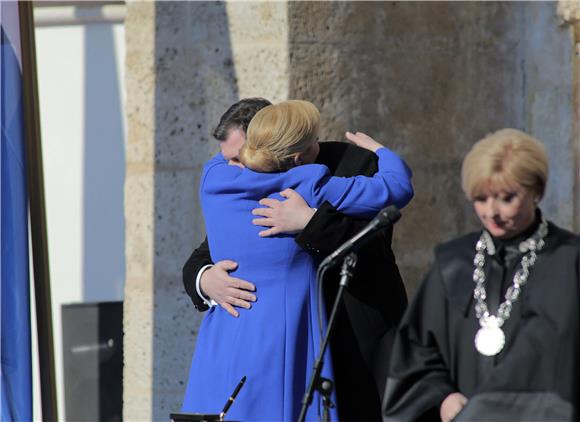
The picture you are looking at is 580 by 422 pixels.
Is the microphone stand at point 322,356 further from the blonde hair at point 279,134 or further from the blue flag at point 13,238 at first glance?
the blue flag at point 13,238

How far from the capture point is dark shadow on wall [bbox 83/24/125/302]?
7.56 meters

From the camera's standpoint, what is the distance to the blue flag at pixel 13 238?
5570 millimetres

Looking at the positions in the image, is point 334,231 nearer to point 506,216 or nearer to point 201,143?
point 506,216

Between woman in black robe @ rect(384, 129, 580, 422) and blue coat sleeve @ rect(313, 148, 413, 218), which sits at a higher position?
blue coat sleeve @ rect(313, 148, 413, 218)

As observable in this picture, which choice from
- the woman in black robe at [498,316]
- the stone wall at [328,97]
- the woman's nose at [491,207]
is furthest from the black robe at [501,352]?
the stone wall at [328,97]

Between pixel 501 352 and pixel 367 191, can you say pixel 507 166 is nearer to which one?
pixel 501 352

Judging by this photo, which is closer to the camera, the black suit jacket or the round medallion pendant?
the round medallion pendant

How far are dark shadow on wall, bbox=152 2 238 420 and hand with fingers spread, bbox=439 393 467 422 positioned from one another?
2.54 meters

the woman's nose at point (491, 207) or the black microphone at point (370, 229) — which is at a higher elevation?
the woman's nose at point (491, 207)

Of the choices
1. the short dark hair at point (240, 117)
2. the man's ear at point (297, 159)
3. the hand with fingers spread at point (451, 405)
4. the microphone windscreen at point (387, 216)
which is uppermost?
the short dark hair at point (240, 117)

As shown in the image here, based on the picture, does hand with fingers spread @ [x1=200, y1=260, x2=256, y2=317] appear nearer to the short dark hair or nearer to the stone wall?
the short dark hair

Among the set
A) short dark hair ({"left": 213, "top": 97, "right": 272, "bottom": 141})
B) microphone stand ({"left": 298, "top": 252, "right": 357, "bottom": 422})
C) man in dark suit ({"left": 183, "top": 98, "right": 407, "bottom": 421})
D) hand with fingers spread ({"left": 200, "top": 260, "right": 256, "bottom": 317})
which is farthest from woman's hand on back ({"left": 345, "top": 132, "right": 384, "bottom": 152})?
microphone stand ({"left": 298, "top": 252, "right": 357, "bottom": 422})

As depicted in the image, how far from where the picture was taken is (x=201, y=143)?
567cm

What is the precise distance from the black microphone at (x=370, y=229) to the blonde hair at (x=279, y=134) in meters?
0.56
